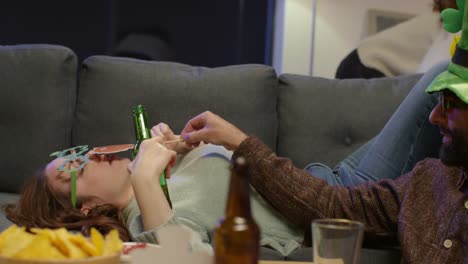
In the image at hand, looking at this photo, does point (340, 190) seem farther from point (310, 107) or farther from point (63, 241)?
point (63, 241)

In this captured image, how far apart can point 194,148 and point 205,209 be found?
0.88ft

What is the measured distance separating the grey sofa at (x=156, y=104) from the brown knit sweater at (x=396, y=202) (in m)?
0.57

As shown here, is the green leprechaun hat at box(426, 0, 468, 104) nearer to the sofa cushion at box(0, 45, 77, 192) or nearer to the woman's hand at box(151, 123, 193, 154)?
the woman's hand at box(151, 123, 193, 154)

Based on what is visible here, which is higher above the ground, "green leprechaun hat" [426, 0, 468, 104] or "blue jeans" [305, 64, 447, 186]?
"green leprechaun hat" [426, 0, 468, 104]

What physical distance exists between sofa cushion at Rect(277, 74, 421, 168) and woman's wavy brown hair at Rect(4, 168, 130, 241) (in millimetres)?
779

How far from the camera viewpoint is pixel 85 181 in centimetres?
208

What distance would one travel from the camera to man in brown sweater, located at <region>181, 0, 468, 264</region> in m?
1.56

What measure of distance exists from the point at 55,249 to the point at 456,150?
37.3 inches

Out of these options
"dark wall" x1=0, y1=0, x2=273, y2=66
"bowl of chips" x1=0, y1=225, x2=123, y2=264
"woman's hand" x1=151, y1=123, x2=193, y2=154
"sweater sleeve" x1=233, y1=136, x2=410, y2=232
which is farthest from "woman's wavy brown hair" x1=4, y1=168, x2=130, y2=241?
"dark wall" x1=0, y1=0, x2=273, y2=66

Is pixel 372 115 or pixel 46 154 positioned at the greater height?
pixel 372 115

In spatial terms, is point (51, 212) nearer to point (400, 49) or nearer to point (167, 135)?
point (167, 135)

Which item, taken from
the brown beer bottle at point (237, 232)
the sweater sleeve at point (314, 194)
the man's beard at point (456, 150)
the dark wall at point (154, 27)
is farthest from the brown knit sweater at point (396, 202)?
the dark wall at point (154, 27)

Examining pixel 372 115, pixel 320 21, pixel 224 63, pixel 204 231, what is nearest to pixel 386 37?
pixel 320 21

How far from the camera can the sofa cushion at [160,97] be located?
2.52 meters
